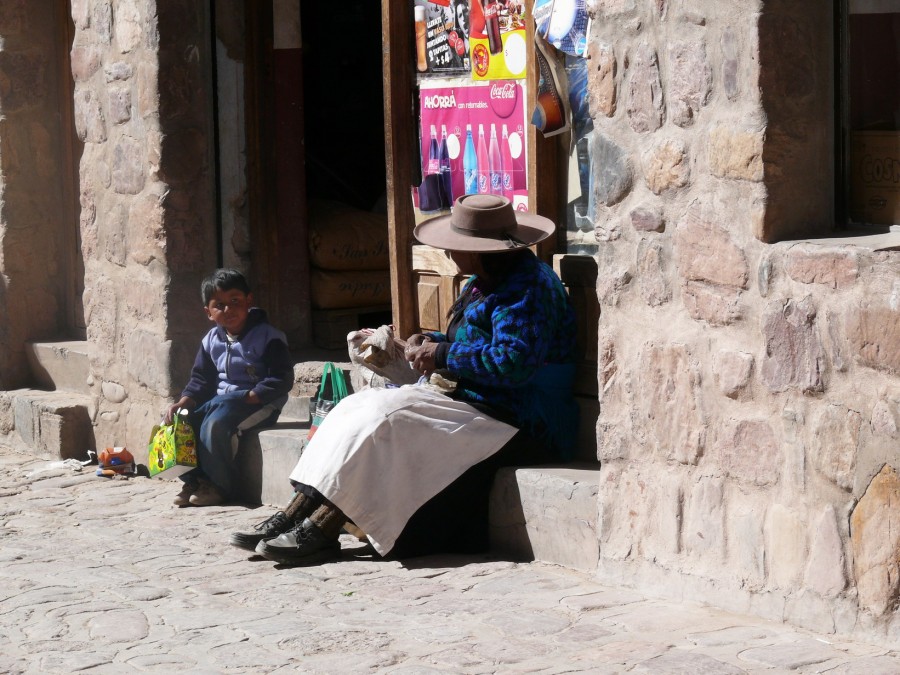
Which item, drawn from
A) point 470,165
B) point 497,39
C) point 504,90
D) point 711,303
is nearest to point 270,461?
point 470,165

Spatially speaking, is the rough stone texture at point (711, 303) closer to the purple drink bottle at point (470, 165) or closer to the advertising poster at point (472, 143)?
the advertising poster at point (472, 143)

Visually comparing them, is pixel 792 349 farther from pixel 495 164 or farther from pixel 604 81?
pixel 495 164

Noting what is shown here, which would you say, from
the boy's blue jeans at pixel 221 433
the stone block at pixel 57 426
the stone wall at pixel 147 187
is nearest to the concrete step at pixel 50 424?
the stone block at pixel 57 426

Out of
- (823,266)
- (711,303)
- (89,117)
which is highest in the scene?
(89,117)

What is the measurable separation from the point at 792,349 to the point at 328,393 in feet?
8.45

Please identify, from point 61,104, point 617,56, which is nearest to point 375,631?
point 617,56

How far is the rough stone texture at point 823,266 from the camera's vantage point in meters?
3.58

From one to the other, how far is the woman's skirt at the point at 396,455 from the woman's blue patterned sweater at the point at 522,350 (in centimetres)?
11

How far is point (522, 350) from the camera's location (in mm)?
4688

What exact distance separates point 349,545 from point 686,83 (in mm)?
2196

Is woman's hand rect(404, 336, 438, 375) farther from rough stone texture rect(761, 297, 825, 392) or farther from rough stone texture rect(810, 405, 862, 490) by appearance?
rough stone texture rect(810, 405, 862, 490)

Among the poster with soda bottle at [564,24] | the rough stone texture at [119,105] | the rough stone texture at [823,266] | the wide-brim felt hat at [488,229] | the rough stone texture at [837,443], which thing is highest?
the poster with soda bottle at [564,24]

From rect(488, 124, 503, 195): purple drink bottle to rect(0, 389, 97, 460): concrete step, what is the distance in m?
2.97

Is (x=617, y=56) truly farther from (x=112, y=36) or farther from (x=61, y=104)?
(x=61, y=104)
